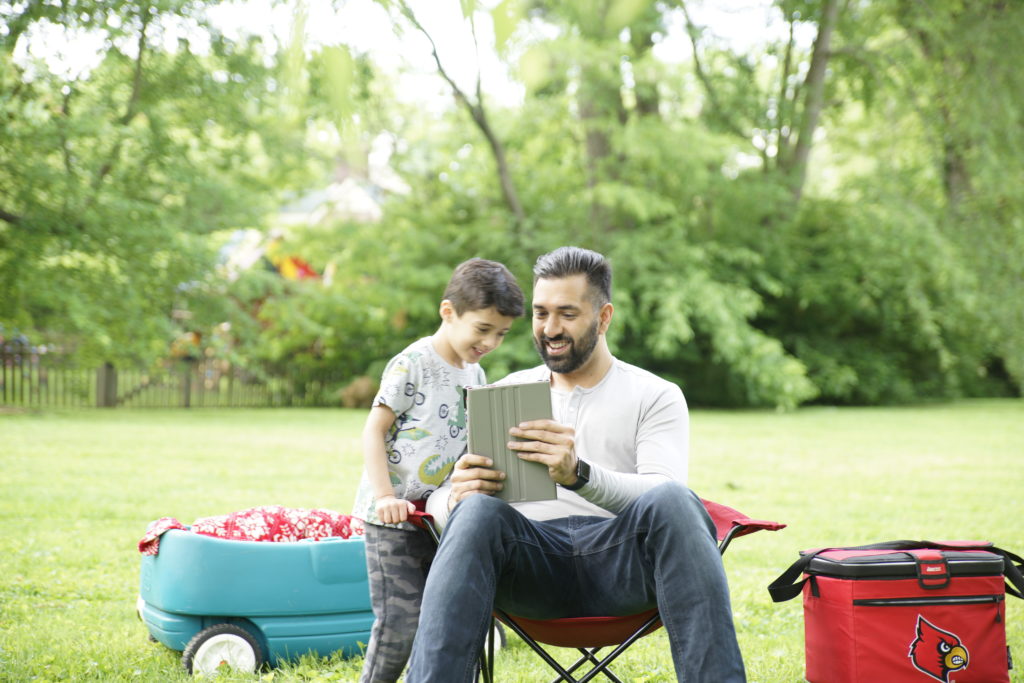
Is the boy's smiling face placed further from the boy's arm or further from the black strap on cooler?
the black strap on cooler

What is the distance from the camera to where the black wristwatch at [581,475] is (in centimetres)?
227

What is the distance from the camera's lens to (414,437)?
Result: 267 centimetres

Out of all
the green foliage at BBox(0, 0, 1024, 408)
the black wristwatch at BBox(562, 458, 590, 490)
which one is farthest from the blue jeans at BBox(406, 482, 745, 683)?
the green foliage at BBox(0, 0, 1024, 408)

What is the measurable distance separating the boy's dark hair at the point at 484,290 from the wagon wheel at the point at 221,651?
1260 mm

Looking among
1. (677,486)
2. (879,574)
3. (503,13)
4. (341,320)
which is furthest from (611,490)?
(341,320)

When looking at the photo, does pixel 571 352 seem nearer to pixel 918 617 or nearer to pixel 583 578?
pixel 583 578

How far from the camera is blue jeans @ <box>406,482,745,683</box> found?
6.61ft

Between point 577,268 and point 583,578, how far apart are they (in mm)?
832

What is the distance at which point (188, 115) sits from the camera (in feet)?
41.8

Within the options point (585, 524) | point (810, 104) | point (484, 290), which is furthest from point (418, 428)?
point (810, 104)

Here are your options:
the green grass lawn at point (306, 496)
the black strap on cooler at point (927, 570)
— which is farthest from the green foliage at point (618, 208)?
the black strap on cooler at point (927, 570)

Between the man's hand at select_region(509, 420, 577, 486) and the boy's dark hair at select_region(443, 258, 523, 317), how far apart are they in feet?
1.84

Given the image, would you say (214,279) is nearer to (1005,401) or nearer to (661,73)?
(661,73)

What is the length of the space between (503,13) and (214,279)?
12627 mm
